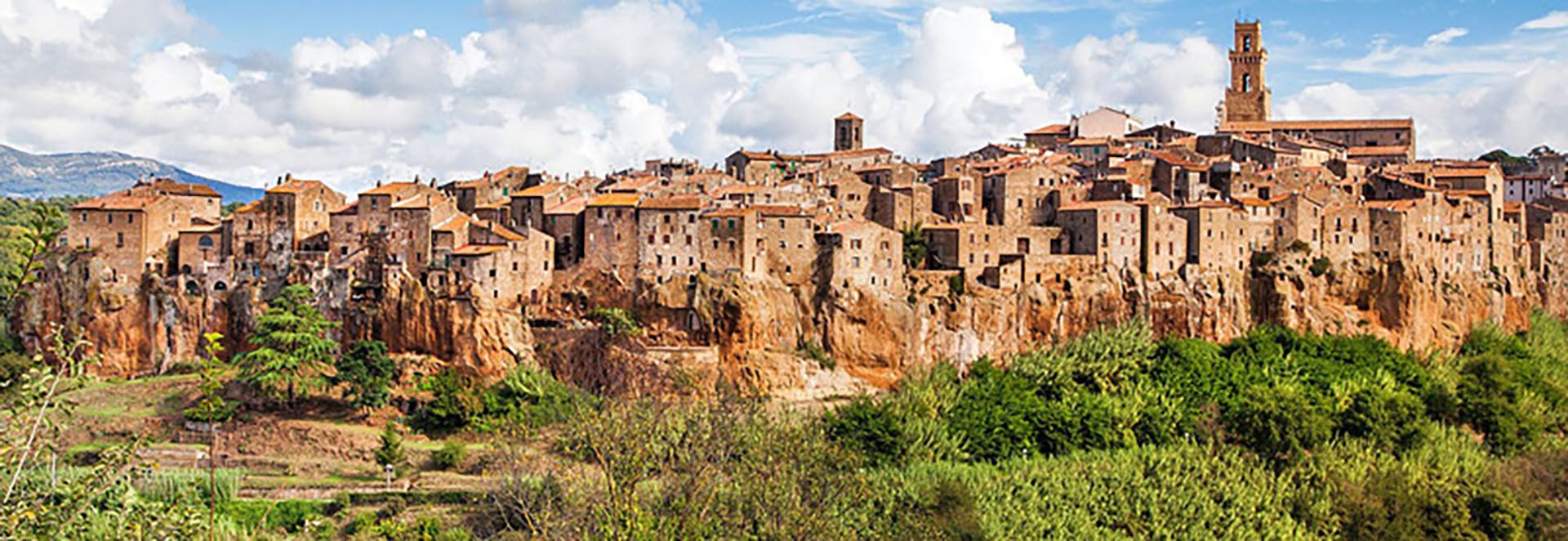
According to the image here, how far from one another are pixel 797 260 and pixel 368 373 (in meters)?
17.1

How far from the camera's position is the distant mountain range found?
127 m

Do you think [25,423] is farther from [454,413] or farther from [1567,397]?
[1567,397]

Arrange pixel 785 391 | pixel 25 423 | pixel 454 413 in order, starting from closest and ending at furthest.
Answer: pixel 25 423, pixel 454 413, pixel 785 391

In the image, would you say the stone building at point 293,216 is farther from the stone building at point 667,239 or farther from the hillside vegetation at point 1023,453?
the stone building at point 667,239

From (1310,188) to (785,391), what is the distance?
3197cm

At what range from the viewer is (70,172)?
140m

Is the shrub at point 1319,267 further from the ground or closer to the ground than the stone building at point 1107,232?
closer to the ground

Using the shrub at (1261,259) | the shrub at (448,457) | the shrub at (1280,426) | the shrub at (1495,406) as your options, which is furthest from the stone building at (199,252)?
the shrub at (1495,406)

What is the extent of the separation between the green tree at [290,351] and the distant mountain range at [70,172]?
77344 millimetres

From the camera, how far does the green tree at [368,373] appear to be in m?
49.2

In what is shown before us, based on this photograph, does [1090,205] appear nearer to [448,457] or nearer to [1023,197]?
[1023,197]

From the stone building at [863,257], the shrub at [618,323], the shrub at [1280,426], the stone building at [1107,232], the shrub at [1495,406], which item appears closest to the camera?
the shrub at [618,323]

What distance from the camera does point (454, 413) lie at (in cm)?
4866

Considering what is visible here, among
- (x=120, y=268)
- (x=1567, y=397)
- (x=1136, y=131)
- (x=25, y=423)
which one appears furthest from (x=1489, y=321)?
(x=25, y=423)
